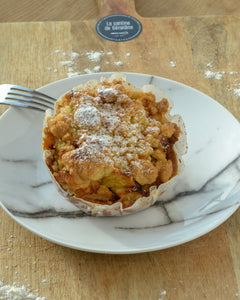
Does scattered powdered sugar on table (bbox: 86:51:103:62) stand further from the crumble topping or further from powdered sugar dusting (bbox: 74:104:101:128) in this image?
powdered sugar dusting (bbox: 74:104:101:128)

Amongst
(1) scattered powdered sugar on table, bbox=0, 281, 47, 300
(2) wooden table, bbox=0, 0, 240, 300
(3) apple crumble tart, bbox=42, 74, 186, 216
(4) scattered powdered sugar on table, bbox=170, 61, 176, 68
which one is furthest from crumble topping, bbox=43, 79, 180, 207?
(4) scattered powdered sugar on table, bbox=170, 61, 176, 68

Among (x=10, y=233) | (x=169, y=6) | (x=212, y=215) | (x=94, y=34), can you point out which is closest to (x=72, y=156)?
(x=10, y=233)

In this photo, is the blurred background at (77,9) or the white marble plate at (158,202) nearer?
the white marble plate at (158,202)

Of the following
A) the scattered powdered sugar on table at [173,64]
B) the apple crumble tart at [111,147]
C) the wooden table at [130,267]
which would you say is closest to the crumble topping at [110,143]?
the apple crumble tart at [111,147]

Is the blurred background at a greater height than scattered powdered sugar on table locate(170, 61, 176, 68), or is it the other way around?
the blurred background

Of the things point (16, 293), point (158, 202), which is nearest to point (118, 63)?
Result: point (158, 202)

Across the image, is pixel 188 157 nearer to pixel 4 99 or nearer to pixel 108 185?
pixel 108 185

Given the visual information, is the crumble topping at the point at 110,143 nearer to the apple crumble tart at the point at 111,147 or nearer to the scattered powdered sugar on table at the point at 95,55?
the apple crumble tart at the point at 111,147
